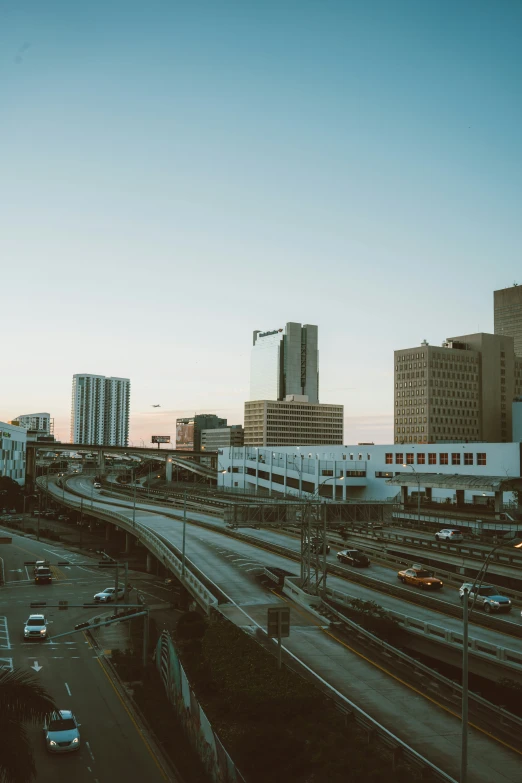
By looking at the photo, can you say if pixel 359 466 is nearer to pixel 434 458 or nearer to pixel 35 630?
pixel 434 458

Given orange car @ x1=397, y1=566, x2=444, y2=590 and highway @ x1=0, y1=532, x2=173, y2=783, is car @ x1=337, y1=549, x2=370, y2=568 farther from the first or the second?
highway @ x1=0, y1=532, x2=173, y2=783

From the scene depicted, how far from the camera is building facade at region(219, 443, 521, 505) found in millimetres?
122250

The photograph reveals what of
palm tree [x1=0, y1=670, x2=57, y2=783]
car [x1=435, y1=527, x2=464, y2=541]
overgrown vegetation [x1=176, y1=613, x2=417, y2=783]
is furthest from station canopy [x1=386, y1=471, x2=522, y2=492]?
palm tree [x1=0, y1=670, x2=57, y2=783]

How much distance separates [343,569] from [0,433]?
99984 millimetres

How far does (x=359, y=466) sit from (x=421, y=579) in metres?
89.8

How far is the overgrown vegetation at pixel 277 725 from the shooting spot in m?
22.3

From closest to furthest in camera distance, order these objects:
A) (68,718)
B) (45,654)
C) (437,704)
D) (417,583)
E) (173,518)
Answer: (437,704) < (68,718) < (45,654) < (417,583) < (173,518)

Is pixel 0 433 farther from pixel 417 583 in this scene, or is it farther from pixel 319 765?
pixel 319 765

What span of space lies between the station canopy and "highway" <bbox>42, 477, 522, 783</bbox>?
53.1 meters

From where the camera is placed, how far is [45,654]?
158ft

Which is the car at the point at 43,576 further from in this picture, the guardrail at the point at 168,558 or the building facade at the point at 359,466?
the building facade at the point at 359,466

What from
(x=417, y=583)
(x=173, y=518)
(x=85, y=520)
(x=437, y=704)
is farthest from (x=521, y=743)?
(x=85, y=520)

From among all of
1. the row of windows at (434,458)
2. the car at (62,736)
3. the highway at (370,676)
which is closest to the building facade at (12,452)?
the row of windows at (434,458)

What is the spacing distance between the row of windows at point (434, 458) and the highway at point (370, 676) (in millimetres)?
62563
